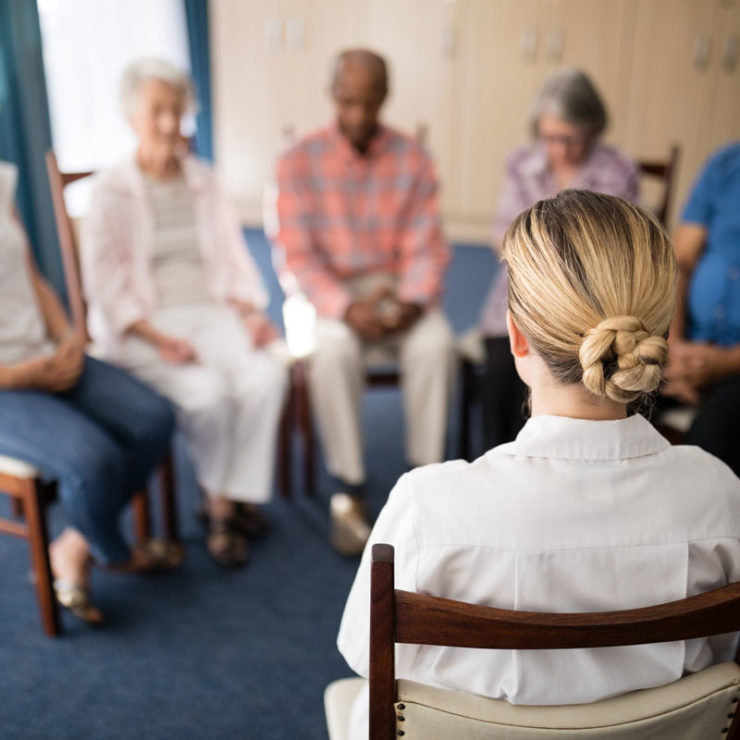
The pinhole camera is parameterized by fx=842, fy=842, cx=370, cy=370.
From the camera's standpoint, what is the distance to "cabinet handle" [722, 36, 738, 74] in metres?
5.11

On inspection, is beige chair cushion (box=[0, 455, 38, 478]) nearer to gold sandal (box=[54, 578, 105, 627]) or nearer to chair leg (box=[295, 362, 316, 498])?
gold sandal (box=[54, 578, 105, 627])

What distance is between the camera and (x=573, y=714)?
838 millimetres

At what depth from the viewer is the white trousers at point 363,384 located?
2330mm

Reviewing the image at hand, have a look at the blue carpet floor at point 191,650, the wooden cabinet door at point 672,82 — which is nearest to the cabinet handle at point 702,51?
A: the wooden cabinet door at point 672,82

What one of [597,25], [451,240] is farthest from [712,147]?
[451,240]

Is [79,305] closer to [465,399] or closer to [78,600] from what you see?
[78,600]

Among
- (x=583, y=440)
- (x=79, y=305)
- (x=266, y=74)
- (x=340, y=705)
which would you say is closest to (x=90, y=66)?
(x=266, y=74)

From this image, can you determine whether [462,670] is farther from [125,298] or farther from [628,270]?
[125,298]

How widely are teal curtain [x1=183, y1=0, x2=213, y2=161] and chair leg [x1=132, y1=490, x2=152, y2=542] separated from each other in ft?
12.7

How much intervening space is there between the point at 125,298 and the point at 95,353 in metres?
0.20

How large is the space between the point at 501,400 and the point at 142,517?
99cm

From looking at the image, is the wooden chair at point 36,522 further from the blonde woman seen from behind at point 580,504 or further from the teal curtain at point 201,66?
the teal curtain at point 201,66

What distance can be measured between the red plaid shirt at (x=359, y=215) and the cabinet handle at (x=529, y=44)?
3058 mm

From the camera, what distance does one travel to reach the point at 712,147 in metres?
5.40
